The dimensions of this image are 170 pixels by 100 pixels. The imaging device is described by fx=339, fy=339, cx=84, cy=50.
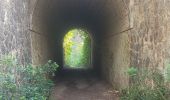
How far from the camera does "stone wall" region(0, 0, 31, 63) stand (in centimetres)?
762

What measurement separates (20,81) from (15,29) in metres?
1.30

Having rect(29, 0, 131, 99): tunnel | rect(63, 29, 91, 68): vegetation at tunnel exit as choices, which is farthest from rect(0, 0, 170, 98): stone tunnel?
rect(63, 29, 91, 68): vegetation at tunnel exit

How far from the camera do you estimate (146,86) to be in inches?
348

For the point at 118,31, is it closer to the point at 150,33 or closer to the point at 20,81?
the point at 150,33

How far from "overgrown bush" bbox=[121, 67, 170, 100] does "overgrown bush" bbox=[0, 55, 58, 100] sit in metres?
2.25

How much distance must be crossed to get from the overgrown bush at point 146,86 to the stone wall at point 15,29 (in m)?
2.85

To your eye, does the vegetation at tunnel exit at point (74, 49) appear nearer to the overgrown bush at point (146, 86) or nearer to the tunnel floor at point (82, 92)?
the tunnel floor at point (82, 92)

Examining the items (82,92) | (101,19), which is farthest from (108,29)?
(82,92)

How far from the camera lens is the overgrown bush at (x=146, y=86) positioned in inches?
308

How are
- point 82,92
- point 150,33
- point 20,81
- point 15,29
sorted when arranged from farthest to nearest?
1. point 82,92
2. point 150,33
3. point 20,81
4. point 15,29

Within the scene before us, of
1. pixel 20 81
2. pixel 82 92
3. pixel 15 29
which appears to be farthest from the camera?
pixel 82 92

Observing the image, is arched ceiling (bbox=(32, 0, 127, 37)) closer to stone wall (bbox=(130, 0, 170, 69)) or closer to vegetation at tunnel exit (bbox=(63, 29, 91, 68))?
stone wall (bbox=(130, 0, 170, 69))

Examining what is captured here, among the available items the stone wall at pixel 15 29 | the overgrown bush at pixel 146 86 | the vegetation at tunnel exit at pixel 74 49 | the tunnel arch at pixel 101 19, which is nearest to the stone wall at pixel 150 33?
the overgrown bush at pixel 146 86

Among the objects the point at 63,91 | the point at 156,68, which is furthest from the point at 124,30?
the point at 63,91
